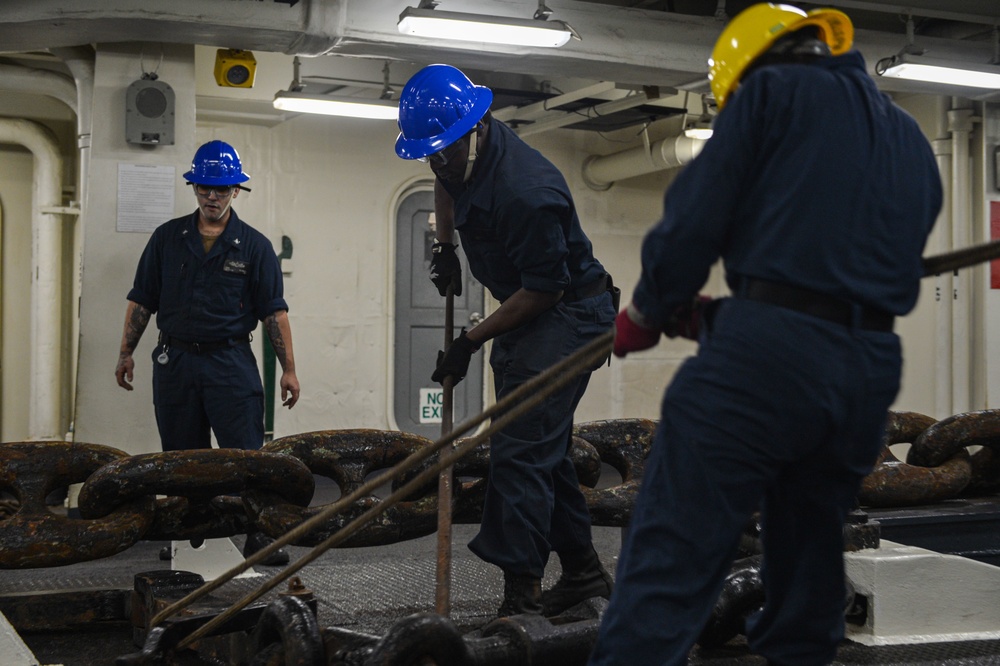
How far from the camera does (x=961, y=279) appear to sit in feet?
25.3

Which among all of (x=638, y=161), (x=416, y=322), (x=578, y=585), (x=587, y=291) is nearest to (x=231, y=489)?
(x=578, y=585)

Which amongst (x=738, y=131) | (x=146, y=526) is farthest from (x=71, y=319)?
(x=738, y=131)

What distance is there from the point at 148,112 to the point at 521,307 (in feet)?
10.8

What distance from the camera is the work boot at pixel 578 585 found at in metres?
2.98

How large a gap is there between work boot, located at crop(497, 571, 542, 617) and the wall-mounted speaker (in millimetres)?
3498

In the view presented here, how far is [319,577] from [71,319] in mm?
5219

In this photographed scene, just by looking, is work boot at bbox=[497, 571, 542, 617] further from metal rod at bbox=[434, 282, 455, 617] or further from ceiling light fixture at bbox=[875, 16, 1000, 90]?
ceiling light fixture at bbox=[875, 16, 1000, 90]

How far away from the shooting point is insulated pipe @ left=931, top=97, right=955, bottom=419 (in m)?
7.80

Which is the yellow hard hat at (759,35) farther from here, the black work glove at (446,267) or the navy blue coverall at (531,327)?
the black work glove at (446,267)

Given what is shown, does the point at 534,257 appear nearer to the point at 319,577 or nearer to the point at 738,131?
the point at 738,131

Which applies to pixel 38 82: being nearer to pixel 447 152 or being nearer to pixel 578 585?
pixel 447 152

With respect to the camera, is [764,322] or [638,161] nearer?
[764,322]

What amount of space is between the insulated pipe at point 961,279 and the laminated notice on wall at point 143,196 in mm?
5490

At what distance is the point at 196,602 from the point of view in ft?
9.12
